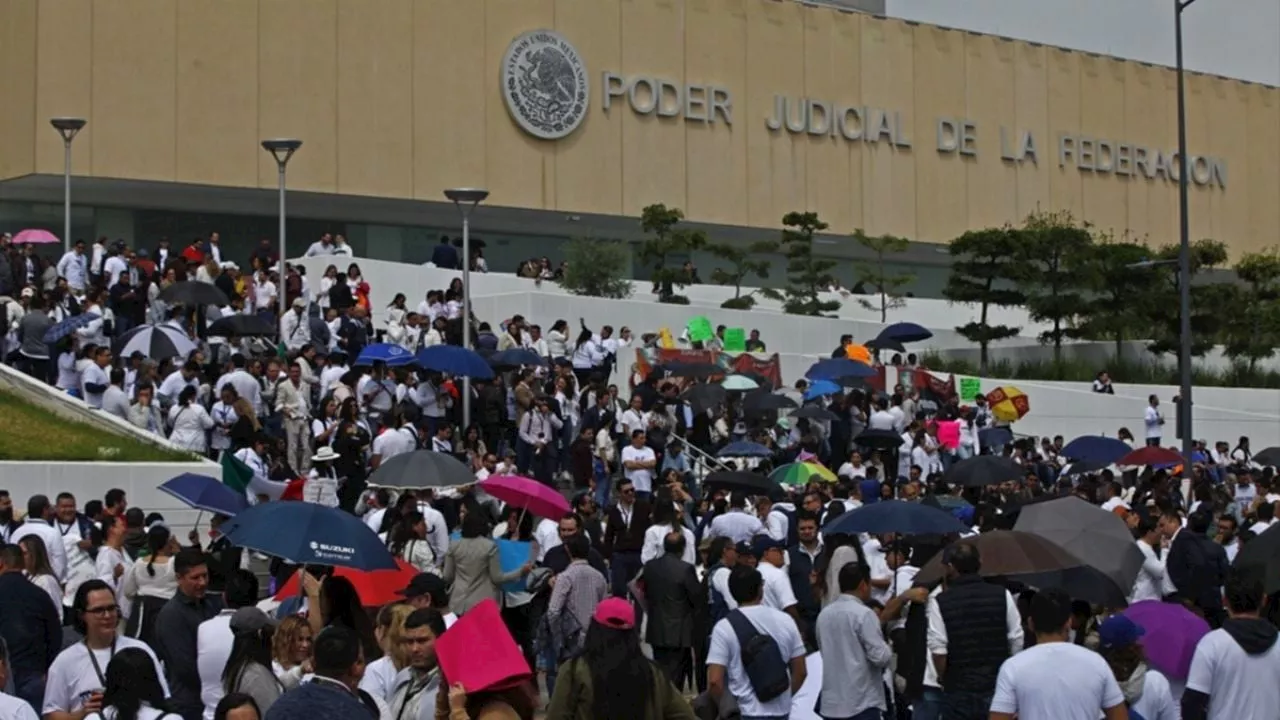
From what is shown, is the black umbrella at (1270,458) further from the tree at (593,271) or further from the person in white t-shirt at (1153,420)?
the tree at (593,271)

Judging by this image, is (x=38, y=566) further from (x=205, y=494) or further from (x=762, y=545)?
(x=205, y=494)

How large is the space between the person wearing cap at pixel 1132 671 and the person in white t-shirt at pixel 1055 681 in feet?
2.41

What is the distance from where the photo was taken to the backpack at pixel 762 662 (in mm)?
10383

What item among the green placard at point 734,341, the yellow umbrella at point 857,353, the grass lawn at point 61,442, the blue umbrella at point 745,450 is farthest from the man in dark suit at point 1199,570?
the green placard at point 734,341

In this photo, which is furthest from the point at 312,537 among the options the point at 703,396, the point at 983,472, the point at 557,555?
the point at 703,396

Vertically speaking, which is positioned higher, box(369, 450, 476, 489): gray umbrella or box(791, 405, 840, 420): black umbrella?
box(791, 405, 840, 420): black umbrella

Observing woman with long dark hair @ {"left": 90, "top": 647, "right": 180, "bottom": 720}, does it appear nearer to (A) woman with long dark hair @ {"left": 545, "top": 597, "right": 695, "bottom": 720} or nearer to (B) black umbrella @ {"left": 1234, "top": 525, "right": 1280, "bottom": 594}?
(A) woman with long dark hair @ {"left": 545, "top": 597, "right": 695, "bottom": 720}

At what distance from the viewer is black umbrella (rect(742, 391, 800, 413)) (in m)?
29.3

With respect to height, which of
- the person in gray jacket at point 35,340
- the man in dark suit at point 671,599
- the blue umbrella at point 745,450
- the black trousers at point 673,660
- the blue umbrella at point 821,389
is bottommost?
the black trousers at point 673,660

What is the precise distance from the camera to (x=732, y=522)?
55.6 feet

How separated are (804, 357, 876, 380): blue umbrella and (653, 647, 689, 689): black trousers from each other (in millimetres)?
16334

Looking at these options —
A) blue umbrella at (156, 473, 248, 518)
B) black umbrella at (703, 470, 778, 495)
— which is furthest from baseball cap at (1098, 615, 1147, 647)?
black umbrella at (703, 470, 778, 495)

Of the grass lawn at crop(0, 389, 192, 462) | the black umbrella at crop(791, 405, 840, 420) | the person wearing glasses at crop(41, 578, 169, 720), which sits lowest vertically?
the person wearing glasses at crop(41, 578, 169, 720)

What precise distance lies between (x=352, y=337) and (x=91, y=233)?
14.7 meters
